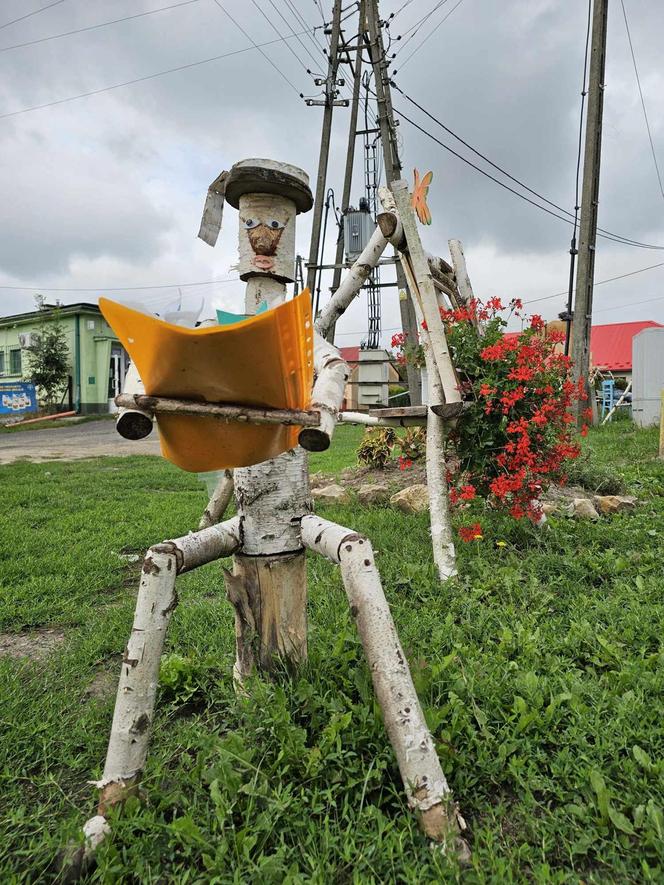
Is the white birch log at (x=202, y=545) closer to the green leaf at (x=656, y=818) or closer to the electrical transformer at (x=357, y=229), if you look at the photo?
the green leaf at (x=656, y=818)

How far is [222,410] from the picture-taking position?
45.8 inches

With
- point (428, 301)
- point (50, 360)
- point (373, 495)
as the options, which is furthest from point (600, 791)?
Answer: point (50, 360)

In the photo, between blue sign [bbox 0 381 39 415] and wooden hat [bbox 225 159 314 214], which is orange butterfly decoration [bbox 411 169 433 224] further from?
blue sign [bbox 0 381 39 415]

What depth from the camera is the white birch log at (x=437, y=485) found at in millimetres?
2906

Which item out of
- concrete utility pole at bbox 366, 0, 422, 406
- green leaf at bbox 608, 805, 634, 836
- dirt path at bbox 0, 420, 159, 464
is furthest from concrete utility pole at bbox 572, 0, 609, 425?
green leaf at bbox 608, 805, 634, 836

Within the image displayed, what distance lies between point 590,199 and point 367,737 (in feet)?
28.5

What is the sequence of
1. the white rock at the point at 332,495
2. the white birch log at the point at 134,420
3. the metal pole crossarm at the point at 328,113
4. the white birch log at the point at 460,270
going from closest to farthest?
the white birch log at the point at 134,420 → the white birch log at the point at 460,270 → the white rock at the point at 332,495 → the metal pole crossarm at the point at 328,113

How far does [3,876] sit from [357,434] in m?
12.6

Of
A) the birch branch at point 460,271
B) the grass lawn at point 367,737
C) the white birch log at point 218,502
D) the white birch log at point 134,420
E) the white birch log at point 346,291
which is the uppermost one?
the birch branch at point 460,271

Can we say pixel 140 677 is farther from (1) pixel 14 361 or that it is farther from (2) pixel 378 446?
(1) pixel 14 361

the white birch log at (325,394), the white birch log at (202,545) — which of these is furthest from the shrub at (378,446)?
the white birch log at (325,394)

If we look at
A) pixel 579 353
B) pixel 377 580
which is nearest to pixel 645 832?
pixel 377 580

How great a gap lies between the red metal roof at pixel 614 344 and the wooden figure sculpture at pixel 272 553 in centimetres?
2322

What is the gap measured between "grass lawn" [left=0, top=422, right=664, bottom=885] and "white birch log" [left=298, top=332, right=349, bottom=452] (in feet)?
2.94
